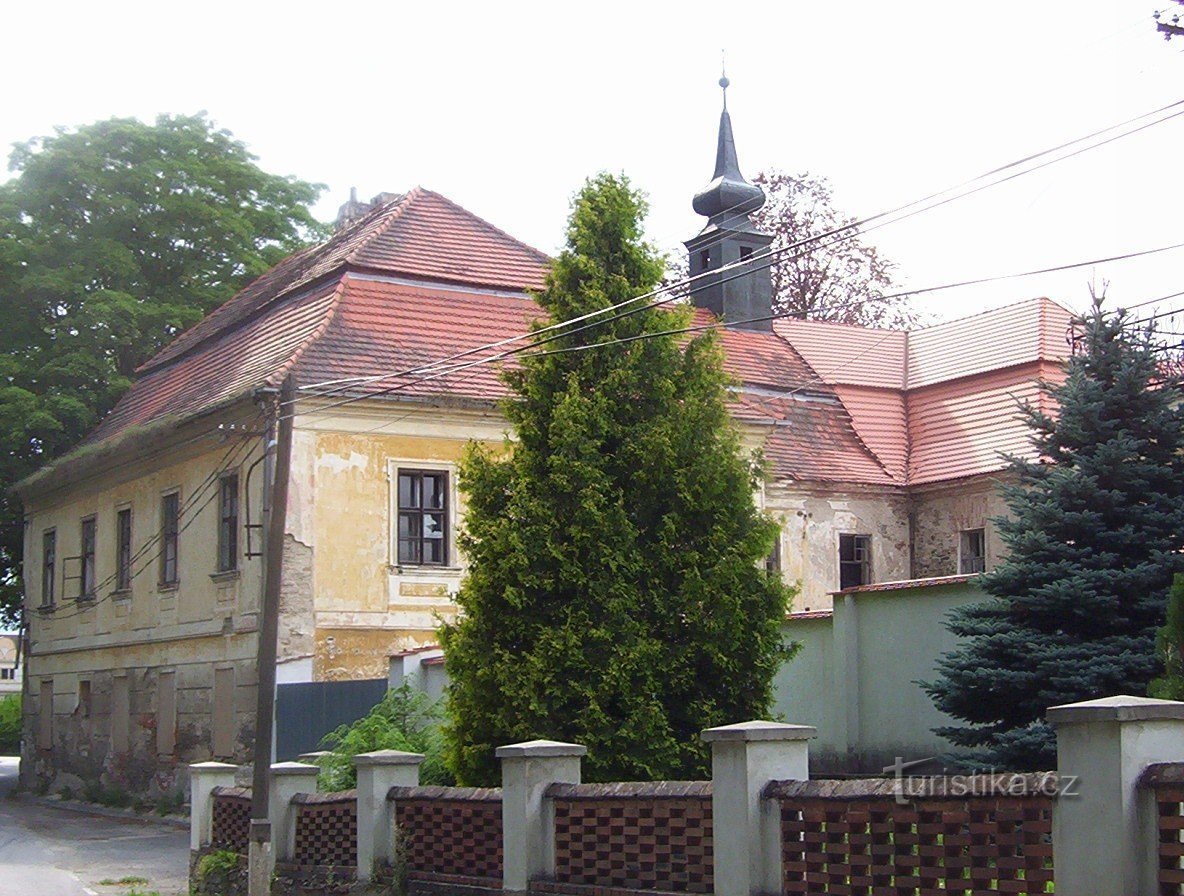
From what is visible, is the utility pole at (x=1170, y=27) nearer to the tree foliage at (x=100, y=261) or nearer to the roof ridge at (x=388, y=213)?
the roof ridge at (x=388, y=213)

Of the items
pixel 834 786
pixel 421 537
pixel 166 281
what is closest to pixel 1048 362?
pixel 421 537

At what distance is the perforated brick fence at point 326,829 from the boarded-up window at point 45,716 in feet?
64.6

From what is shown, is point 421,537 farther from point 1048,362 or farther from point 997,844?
point 997,844

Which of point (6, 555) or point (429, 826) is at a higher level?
point (6, 555)

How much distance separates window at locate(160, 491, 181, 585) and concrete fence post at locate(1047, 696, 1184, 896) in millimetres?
22234

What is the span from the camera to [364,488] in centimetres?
2514

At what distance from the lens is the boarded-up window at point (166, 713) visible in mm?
27484

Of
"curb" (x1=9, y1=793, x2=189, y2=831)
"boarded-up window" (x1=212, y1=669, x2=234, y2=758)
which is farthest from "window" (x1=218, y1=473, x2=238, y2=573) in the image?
"curb" (x1=9, y1=793, x2=189, y2=831)

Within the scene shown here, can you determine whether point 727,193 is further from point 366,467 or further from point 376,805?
point 376,805

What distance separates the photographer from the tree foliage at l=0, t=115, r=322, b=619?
33875 mm

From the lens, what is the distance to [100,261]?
34219mm

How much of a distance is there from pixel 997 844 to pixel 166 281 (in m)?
31.0

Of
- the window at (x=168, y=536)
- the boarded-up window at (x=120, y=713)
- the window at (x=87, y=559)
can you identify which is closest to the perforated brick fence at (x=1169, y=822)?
the window at (x=168, y=536)

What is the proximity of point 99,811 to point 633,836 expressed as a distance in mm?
20353
